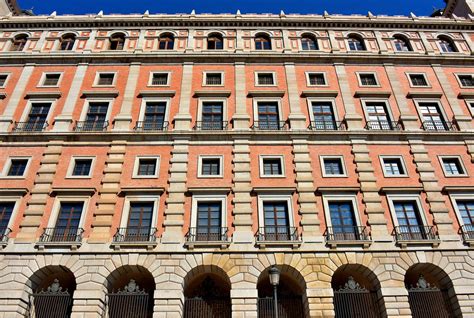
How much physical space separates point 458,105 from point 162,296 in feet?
78.4

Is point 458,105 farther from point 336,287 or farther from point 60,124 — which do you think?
point 60,124

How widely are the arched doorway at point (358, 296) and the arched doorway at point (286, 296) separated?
1780mm

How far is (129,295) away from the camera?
775 inches

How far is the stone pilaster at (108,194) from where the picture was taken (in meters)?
21.0

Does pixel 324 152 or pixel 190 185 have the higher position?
pixel 324 152

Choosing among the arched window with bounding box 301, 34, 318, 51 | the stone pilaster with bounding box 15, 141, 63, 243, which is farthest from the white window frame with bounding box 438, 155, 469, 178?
the stone pilaster with bounding box 15, 141, 63, 243

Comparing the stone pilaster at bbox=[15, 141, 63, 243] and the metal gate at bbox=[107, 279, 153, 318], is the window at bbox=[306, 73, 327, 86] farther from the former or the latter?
the metal gate at bbox=[107, 279, 153, 318]

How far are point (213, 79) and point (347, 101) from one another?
10.1m

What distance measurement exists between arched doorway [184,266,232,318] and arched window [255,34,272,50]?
19.3 meters

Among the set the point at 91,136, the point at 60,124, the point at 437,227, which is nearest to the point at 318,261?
the point at 437,227

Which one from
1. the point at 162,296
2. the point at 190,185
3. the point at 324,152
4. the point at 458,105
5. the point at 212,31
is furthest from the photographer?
the point at 212,31

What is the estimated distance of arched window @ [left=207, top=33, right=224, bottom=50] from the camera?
3173 cm

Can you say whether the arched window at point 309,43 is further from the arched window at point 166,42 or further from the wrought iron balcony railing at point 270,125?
the arched window at point 166,42

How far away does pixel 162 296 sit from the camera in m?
19.1
